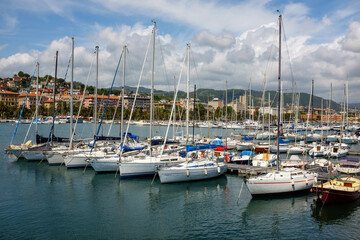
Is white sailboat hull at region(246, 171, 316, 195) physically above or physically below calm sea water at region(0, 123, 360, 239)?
above

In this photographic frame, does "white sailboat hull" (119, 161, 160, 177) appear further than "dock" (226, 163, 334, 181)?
Yes

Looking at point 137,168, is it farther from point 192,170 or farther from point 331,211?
point 331,211

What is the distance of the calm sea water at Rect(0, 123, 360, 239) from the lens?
19031 mm

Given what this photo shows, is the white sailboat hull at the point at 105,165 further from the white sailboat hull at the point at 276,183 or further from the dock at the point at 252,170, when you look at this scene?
the white sailboat hull at the point at 276,183

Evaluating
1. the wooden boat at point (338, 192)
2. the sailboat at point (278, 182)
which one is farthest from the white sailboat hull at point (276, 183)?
the wooden boat at point (338, 192)

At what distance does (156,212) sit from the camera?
74.9 ft

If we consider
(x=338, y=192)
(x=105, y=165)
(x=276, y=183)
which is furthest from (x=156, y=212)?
(x=338, y=192)

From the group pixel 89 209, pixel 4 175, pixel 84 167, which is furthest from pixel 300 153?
pixel 4 175

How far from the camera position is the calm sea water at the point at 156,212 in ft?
62.4

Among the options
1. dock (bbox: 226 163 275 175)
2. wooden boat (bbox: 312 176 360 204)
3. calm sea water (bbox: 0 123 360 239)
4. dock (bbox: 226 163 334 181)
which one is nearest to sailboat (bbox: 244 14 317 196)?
calm sea water (bbox: 0 123 360 239)

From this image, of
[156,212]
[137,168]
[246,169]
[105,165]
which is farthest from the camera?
[105,165]

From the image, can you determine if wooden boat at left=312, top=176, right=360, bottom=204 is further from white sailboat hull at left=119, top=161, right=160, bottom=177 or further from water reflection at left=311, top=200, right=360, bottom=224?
white sailboat hull at left=119, top=161, right=160, bottom=177

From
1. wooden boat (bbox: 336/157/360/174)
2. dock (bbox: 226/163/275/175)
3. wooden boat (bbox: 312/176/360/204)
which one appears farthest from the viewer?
dock (bbox: 226/163/275/175)

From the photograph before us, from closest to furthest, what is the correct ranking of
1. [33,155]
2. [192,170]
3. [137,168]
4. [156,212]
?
[156,212] < [192,170] < [137,168] < [33,155]
